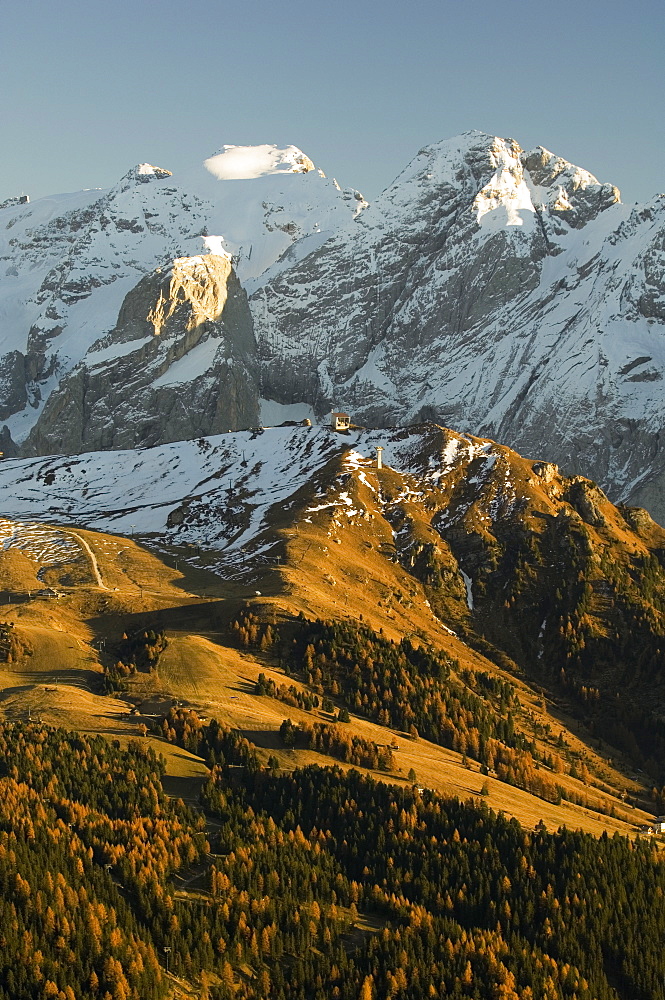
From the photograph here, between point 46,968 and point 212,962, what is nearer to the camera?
point 46,968

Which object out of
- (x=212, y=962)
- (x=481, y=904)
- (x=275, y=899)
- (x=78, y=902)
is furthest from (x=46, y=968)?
(x=481, y=904)

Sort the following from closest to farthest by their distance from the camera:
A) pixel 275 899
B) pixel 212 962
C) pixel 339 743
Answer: pixel 212 962, pixel 275 899, pixel 339 743

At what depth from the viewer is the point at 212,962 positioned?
12594 centimetres

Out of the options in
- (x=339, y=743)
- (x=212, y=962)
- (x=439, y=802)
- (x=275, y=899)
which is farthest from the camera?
(x=339, y=743)

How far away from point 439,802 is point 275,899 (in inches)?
1343

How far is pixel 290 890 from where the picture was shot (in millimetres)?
139000

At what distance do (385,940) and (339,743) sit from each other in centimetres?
4476

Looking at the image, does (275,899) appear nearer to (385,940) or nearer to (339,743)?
(385,940)

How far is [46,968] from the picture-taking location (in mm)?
118000

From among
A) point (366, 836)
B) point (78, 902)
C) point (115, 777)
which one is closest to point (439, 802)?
point (366, 836)

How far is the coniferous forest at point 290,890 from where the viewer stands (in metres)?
125

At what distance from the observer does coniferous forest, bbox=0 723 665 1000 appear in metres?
125

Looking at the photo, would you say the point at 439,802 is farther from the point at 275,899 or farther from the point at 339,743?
the point at 275,899

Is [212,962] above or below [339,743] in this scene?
below
